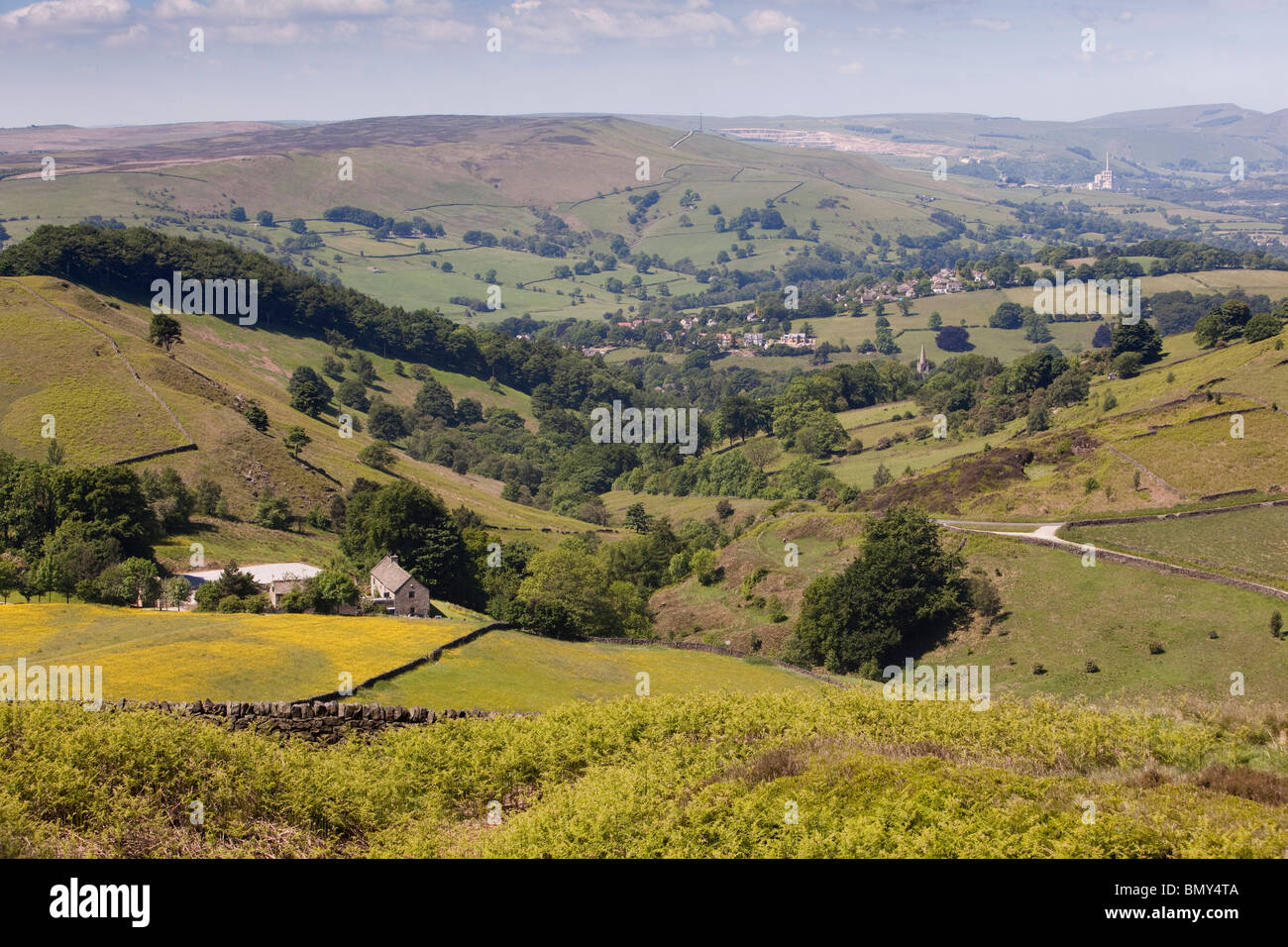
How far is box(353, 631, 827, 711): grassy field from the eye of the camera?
134 feet

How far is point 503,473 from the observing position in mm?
169000

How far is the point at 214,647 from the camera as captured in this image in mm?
41719

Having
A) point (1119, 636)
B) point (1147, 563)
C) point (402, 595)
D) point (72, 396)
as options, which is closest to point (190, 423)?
point (72, 396)

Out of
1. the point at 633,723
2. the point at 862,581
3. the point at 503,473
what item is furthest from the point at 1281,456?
the point at 503,473

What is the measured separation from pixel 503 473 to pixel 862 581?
345ft

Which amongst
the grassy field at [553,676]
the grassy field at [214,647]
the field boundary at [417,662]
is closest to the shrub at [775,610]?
the grassy field at [553,676]

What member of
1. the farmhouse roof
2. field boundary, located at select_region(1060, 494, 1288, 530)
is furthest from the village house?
field boundary, located at select_region(1060, 494, 1288, 530)

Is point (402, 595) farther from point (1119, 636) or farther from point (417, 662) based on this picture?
point (1119, 636)

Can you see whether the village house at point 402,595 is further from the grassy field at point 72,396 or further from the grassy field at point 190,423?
the grassy field at point 72,396

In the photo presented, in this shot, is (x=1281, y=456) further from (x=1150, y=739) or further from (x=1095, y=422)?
(x=1150, y=739)

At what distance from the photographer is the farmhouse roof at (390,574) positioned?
66.6m
